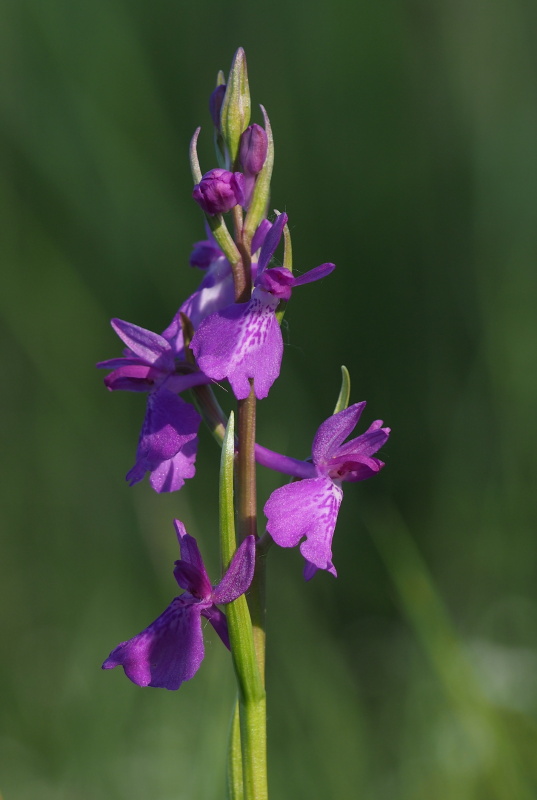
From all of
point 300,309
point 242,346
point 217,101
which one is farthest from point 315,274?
point 300,309

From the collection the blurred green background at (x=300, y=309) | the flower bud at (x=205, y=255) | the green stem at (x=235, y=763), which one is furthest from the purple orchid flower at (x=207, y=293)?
the blurred green background at (x=300, y=309)

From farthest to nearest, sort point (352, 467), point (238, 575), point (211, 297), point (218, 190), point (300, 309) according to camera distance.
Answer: point (300, 309) < point (211, 297) < point (352, 467) < point (218, 190) < point (238, 575)

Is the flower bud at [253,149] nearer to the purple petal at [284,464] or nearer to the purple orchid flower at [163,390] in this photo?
the purple orchid flower at [163,390]

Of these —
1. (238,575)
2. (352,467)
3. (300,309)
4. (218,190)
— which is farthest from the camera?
(300,309)

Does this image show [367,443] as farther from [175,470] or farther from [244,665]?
[244,665]

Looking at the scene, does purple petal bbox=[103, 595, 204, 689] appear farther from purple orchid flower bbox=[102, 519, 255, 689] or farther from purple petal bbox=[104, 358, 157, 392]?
purple petal bbox=[104, 358, 157, 392]

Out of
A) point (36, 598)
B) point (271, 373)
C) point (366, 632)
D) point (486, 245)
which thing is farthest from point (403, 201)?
point (271, 373)
